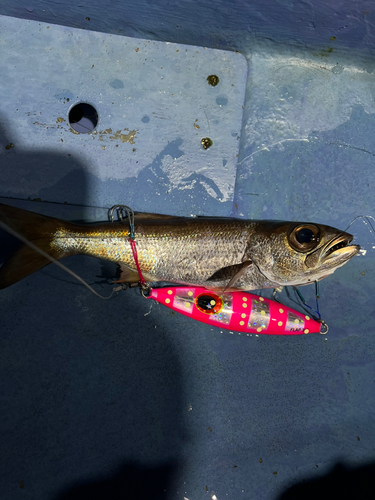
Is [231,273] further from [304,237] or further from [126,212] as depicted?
[126,212]

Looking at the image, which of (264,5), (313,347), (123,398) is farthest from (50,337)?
(264,5)

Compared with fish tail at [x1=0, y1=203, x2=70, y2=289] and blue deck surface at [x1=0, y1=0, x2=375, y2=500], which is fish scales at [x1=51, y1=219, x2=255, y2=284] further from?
blue deck surface at [x1=0, y1=0, x2=375, y2=500]

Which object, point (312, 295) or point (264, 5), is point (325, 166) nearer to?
point (312, 295)

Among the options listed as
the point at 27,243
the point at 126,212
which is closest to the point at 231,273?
the point at 126,212

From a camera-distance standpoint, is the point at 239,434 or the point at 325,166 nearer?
the point at 239,434

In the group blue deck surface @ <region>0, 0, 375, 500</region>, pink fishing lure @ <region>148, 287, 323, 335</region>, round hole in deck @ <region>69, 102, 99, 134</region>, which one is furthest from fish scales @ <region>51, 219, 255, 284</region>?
round hole in deck @ <region>69, 102, 99, 134</region>
